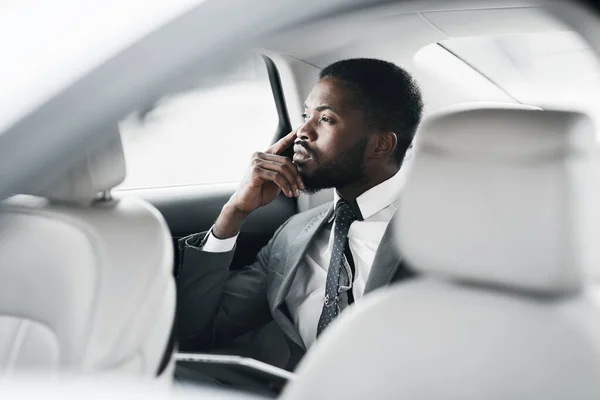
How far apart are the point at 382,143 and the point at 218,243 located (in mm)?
442

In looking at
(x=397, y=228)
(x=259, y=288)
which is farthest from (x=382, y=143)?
(x=397, y=228)

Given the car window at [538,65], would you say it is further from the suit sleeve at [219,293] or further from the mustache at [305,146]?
the suit sleeve at [219,293]

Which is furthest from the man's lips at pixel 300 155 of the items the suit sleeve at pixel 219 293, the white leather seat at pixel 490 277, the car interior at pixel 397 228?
the white leather seat at pixel 490 277

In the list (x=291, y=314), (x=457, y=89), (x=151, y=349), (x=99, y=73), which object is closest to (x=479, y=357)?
(x=151, y=349)

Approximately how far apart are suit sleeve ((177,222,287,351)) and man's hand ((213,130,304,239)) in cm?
6

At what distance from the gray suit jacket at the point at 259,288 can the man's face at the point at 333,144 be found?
94 mm

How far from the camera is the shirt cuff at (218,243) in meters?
1.75

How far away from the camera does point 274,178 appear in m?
1.81

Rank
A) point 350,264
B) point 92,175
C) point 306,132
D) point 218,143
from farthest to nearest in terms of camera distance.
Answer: point 218,143, point 306,132, point 350,264, point 92,175

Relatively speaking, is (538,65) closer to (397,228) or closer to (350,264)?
(350,264)

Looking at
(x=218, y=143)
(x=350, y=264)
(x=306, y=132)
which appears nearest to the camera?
(x=350, y=264)

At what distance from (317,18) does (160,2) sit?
173 mm

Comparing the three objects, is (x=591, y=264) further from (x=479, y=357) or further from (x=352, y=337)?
(x=352, y=337)

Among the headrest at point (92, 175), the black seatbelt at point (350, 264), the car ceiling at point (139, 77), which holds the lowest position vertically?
the black seatbelt at point (350, 264)
